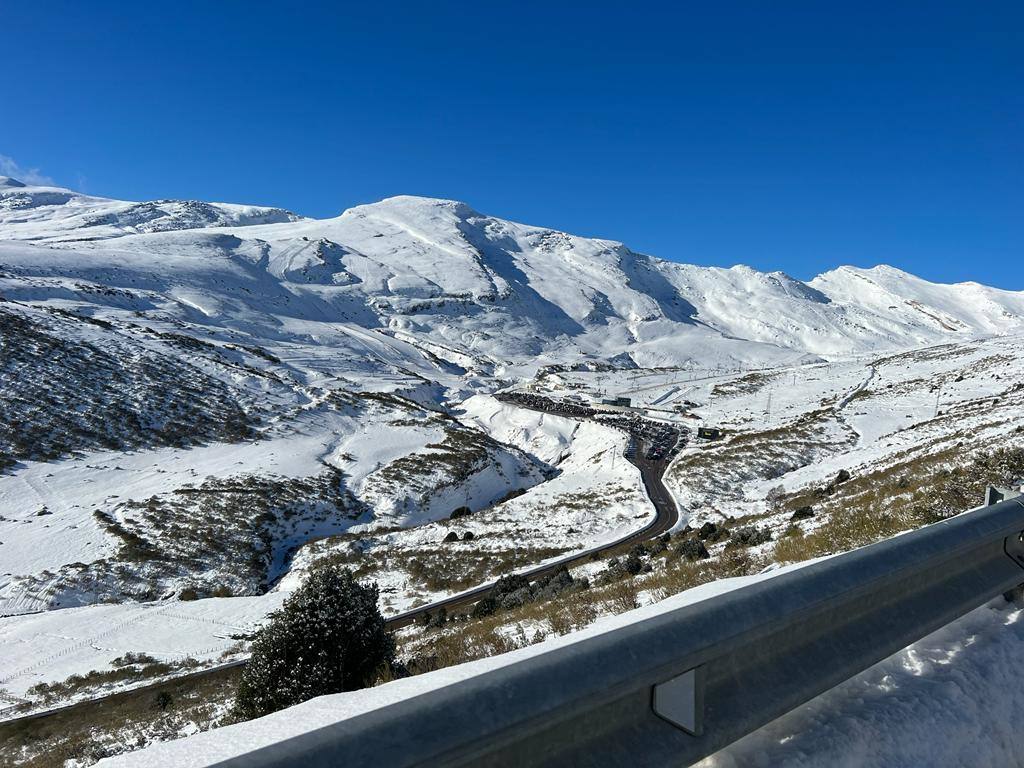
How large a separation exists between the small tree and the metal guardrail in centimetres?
853

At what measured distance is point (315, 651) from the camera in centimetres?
980

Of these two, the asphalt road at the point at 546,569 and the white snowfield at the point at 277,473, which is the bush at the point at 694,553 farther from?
the white snowfield at the point at 277,473

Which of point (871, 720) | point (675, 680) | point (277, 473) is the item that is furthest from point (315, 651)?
point (277, 473)

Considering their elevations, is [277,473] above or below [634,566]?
below

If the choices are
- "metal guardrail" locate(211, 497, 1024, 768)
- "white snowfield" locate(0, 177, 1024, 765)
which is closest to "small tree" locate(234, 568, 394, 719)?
"white snowfield" locate(0, 177, 1024, 765)

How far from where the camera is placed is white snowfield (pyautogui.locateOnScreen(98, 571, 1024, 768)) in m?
2.04

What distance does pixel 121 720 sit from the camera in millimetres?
16969

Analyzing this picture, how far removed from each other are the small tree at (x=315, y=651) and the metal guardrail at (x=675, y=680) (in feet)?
28.0

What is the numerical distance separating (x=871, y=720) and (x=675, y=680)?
1.18 m

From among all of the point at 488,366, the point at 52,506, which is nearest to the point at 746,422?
the point at 52,506

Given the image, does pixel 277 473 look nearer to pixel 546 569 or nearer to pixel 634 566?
pixel 546 569

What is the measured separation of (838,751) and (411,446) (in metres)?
64.1

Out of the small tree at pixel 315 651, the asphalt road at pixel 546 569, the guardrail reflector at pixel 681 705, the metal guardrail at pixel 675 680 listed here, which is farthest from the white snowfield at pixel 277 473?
the small tree at pixel 315 651

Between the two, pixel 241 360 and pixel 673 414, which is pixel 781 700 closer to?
pixel 673 414
